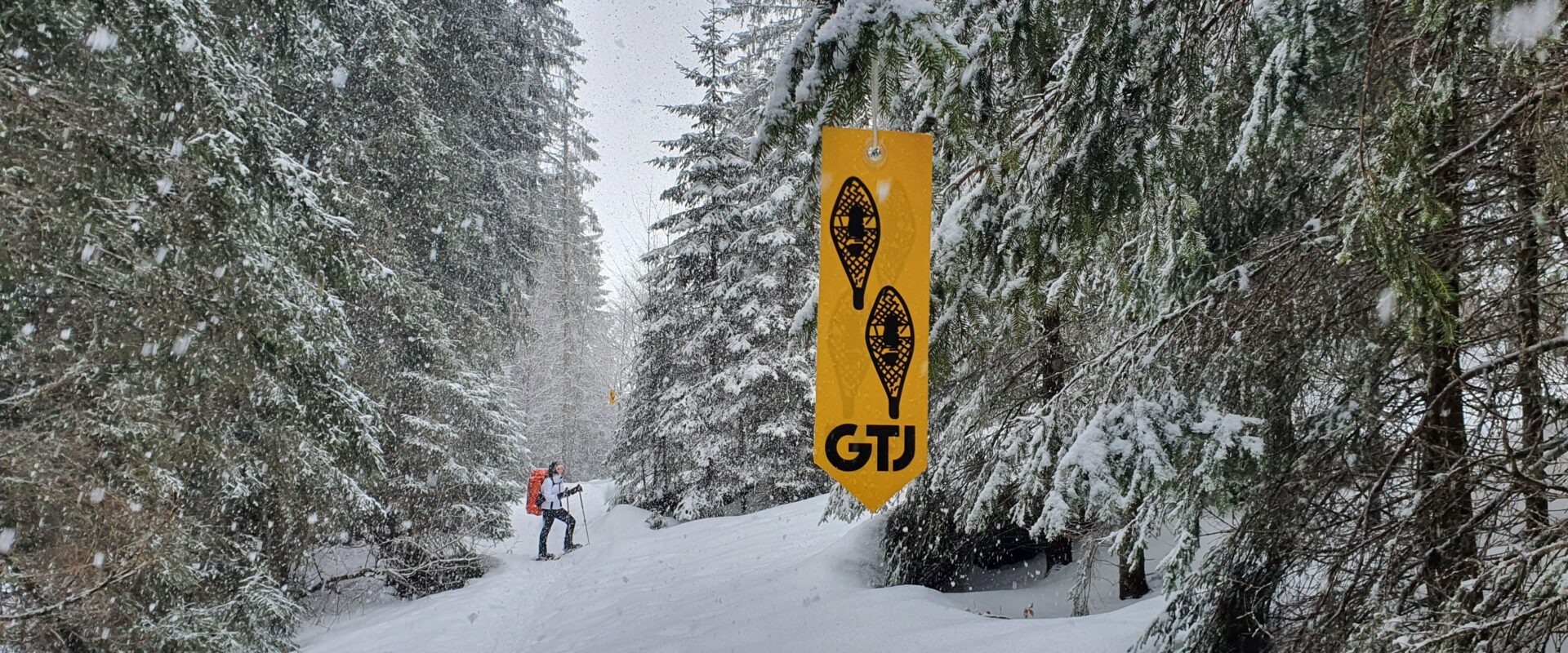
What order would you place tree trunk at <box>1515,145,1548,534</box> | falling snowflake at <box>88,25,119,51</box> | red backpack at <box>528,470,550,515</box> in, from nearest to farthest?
tree trunk at <box>1515,145,1548,534</box>, falling snowflake at <box>88,25,119,51</box>, red backpack at <box>528,470,550,515</box>

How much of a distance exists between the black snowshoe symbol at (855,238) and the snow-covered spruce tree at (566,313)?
2288cm

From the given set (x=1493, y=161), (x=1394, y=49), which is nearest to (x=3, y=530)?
(x=1394, y=49)

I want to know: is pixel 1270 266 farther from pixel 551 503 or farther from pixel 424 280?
pixel 551 503

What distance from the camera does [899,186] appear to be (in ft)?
8.36

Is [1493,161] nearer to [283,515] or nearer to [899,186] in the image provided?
[899,186]

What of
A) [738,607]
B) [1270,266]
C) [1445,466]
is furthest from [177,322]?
[1445,466]

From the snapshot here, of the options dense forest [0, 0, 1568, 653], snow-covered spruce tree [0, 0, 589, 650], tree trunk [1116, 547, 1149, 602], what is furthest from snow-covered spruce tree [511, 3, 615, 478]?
tree trunk [1116, 547, 1149, 602]

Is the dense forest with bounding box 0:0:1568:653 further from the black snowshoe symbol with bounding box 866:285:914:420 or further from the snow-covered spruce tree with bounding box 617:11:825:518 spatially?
the snow-covered spruce tree with bounding box 617:11:825:518

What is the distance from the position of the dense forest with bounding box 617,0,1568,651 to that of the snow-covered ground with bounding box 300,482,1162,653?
857mm

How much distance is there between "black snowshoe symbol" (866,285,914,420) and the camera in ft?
8.20

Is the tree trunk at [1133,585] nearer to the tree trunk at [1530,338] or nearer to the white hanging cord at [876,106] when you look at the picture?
the tree trunk at [1530,338]

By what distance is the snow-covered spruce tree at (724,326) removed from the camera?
1486 cm

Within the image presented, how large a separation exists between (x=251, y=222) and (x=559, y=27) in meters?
21.4

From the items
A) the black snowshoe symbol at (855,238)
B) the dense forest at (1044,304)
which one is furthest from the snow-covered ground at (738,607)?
the black snowshoe symbol at (855,238)
